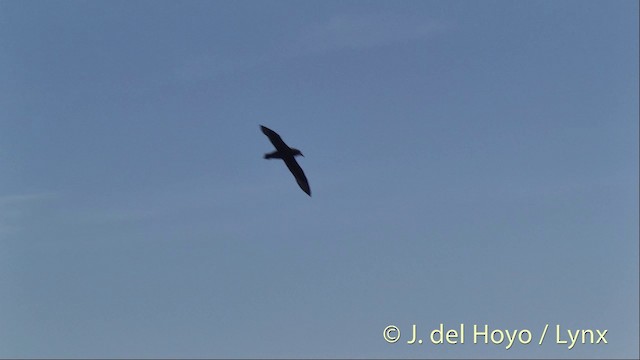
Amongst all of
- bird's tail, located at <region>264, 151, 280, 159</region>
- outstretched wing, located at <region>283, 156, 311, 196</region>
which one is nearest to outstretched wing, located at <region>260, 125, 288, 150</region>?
bird's tail, located at <region>264, 151, 280, 159</region>

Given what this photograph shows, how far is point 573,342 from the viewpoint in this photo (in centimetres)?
8531

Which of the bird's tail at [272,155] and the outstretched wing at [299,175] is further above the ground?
the outstretched wing at [299,175]

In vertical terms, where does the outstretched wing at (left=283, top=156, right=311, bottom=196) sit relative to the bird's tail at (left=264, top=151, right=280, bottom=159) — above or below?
above

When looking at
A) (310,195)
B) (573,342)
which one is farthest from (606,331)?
(310,195)

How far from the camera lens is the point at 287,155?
289 ft

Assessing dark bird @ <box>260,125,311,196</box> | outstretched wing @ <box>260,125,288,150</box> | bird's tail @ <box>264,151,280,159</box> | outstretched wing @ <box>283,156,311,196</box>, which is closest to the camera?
Result: outstretched wing @ <box>260,125,288,150</box>

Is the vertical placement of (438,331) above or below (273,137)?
below

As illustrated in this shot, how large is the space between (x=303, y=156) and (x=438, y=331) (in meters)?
12.7

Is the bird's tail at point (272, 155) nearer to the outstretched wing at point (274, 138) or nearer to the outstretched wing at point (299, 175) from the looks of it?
the outstretched wing at point (274, 138)

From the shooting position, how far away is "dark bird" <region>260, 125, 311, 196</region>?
282 ft

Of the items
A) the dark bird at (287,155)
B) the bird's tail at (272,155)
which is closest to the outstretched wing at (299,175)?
the dark bird at (287,155)

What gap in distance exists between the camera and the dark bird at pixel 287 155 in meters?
86.0

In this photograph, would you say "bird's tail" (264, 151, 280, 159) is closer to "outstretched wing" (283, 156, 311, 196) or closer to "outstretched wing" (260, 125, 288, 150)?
"outstretched wing" (260, 125, 288, 150)

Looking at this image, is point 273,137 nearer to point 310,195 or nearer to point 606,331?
point 310,195
